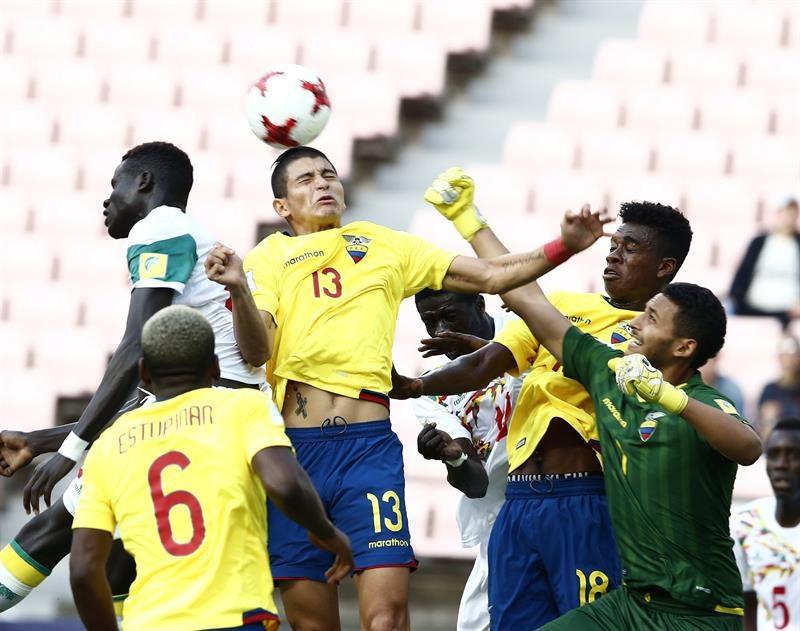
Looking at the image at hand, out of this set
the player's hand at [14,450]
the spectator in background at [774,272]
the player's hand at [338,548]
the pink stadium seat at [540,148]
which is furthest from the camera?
the pink stadium seat at [540,148]

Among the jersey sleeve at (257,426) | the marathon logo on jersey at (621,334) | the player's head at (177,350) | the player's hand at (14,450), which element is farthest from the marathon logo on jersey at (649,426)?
the player's hand at (14,450)

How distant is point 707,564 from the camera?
5.70 meters

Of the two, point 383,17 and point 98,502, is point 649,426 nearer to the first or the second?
point 98,502

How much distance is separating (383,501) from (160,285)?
1.22m

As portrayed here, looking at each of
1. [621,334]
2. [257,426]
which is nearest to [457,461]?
[621,334]

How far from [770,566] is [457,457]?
2705mm

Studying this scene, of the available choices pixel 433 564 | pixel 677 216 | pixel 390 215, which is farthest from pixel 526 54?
pixel 677 216

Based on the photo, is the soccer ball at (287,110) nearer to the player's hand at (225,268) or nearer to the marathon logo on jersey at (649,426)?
the player's hand at (225,268)

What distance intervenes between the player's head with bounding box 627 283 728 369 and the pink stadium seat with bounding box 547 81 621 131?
8652 millimetres

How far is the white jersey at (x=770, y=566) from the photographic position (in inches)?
331

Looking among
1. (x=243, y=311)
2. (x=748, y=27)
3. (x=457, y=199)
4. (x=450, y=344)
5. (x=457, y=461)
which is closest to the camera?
(x=243, y=311)

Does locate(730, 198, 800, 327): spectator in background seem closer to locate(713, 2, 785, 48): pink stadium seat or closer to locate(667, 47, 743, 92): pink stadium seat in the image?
locate(667, 47, 743, 92): pink stadium seat

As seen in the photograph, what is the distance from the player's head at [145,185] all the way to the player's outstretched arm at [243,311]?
0.84m

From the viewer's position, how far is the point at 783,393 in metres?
10.8
